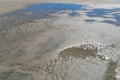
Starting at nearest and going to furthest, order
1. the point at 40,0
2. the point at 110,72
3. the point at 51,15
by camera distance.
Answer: the point at 110,72 < the point at 51,15 < the point at 40,0

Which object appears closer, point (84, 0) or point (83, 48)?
point (83, 48)

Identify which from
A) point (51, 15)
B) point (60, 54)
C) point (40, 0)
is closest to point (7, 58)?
point (60, 54)

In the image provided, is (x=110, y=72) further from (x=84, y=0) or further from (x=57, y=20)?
(x=84, y=0)

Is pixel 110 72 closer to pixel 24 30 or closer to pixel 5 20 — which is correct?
pixel 24 30

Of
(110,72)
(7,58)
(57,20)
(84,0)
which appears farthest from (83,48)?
(84,0)

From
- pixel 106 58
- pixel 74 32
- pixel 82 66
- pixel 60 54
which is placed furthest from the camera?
pixel 74 32

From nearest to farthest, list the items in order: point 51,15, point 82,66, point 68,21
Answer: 1. point 82,66
2. point 68,21
3. point 51,15
